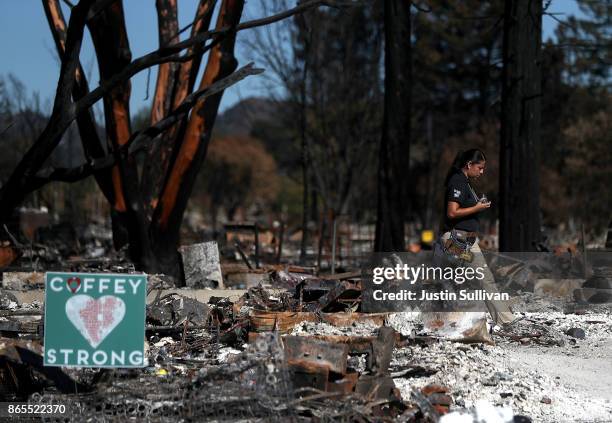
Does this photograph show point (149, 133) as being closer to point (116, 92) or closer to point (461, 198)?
point (116, 92)

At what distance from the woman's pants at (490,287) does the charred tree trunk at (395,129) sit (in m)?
5.44

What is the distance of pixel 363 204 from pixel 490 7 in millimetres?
10517

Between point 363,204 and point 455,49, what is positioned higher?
point 455,49

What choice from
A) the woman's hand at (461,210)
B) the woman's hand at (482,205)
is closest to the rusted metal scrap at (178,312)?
the woman's hand at (461,210)

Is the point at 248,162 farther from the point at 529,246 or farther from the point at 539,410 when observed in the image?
the point at 539,410

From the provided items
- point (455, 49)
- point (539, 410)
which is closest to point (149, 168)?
point (539, 410)

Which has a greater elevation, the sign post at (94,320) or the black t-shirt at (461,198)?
the black t-shirt at (461,198)

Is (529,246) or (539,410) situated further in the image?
(529,246)

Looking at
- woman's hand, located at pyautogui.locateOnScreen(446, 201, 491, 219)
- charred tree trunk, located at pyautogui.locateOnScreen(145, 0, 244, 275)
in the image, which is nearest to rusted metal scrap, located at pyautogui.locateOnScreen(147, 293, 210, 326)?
woman's hand, located at pyautogui.locateOnScreen(446, 201, 491, 219)

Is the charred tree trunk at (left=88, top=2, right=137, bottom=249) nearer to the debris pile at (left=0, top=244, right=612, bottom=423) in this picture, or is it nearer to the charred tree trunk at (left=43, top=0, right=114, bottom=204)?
the charred tree trunk at (left=43, top=0, right=114, bottom=204)

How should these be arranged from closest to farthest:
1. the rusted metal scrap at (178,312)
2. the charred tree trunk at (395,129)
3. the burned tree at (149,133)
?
the rusted metal scrap at (178,312)
the burned tree at (149,133)
the charred tree trunk at (395,129)

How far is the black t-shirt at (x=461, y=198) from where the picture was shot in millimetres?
8555

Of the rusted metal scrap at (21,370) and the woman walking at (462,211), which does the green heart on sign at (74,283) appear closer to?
the rusted metal scrap at (21,370)

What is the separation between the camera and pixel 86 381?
7137mm
